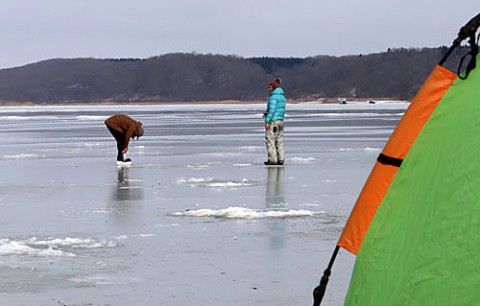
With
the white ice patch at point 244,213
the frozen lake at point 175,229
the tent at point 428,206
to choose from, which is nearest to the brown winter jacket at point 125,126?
the frozen lake at point 175,229

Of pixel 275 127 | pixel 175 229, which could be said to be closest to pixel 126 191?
pixel 175 229

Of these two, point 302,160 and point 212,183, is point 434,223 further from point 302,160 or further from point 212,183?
point 302,160

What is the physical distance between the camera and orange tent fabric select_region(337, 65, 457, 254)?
5.95 meters

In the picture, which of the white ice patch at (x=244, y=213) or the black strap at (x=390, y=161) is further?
the white ice patch at (x=244, y=213)

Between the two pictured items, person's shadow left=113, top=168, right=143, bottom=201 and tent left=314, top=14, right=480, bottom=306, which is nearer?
tent left=314, top=14, right=480, bottom=306

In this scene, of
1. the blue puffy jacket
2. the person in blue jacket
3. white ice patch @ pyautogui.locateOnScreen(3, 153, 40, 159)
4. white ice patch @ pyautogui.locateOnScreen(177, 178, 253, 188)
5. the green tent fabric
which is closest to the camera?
the green tent fabric

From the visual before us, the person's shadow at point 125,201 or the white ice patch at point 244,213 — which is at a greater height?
the white ice patch at point 244,213

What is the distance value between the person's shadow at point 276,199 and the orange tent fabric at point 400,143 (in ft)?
13.5

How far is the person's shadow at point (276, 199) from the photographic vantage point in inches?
420

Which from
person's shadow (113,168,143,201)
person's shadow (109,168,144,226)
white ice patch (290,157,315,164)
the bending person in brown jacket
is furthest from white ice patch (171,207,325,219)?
the bending person in brown jacket

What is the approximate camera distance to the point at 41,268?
30.6 feet

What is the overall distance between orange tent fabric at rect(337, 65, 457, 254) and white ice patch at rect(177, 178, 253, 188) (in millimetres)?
10025

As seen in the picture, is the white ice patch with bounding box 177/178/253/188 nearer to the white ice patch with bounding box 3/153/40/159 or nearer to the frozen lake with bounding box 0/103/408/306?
the frozen lake with bounding box 0/103/408/306

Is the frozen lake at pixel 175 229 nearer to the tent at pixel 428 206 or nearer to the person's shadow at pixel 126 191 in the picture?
the person's shadow at pixel 126 191
